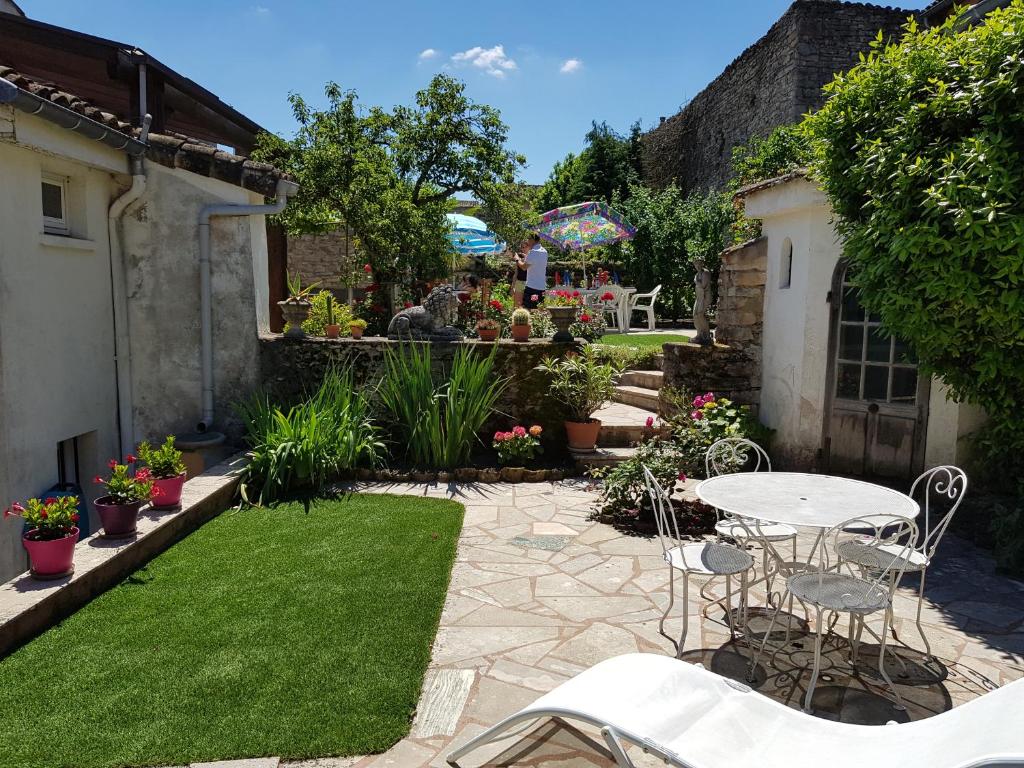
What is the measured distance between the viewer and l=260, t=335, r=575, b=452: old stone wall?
786 cm

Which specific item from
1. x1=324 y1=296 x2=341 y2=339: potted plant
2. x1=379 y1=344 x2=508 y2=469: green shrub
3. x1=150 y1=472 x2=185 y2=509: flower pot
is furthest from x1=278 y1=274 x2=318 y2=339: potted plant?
x1=150 y1=472 x2=185 y2=509: flower pot

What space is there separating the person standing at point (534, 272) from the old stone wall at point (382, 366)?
356cm

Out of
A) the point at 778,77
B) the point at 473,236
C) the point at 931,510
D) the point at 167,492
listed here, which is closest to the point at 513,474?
the point at 167,492

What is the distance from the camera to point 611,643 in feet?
12.7

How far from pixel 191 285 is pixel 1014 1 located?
24.1ft

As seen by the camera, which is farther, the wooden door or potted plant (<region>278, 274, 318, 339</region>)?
potted plant (<region>278, 274, 318, 339</region>)

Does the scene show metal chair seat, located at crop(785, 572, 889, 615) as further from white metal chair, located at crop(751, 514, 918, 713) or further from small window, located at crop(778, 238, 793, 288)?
small window, located at crop(778, 238, 793, 288)

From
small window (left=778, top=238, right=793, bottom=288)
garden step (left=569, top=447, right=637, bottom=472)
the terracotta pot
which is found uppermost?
small window (left=778, top=238, right=793, bottom=288)

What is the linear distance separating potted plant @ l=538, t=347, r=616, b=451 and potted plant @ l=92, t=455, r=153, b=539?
4.14 meters

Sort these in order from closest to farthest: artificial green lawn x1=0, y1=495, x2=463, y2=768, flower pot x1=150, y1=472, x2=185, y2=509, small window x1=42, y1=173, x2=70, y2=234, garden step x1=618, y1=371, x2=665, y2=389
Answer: artificial green lawn x1=0, y1=495, x2=463, y2=768 → flower pot x1=150, y1=472, x2=185, y2=509 → small window x1=42, y1=173, x2=70, y2=234 → garden step x1=618, y1=371, x2=665, y2=389

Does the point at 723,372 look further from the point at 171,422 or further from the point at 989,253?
the point at 171,422

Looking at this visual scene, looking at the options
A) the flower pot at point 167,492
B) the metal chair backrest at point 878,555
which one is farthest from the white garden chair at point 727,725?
the flower pot at point 167,492

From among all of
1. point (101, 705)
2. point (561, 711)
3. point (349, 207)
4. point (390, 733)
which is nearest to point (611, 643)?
point (390, 733)

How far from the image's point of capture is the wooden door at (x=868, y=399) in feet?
21.9
